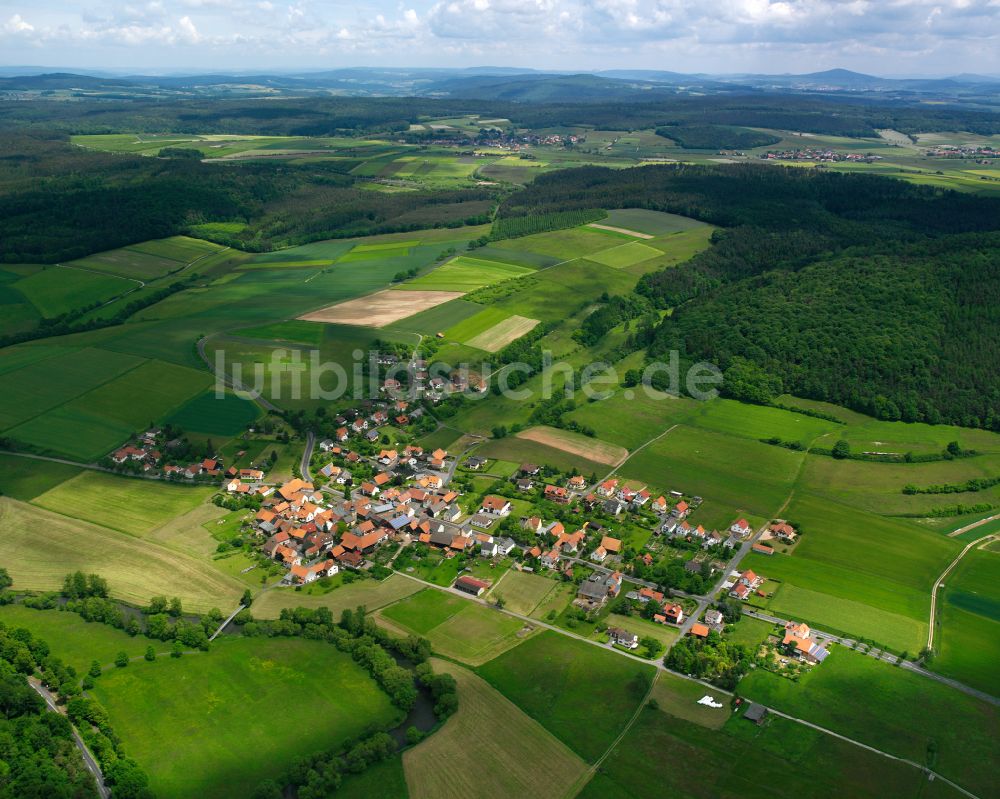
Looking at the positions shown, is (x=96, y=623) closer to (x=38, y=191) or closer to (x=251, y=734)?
(x=251, y=734)

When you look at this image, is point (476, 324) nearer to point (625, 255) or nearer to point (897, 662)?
point (625, 255)

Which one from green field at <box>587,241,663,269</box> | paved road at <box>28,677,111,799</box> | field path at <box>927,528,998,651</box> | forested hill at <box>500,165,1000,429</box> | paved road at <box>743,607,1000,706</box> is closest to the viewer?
paved road at <box>28,677,111,799</box>

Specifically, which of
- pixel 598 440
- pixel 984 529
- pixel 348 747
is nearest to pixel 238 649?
pixel 348 747

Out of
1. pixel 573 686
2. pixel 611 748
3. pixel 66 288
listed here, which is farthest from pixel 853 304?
pixel 66 288

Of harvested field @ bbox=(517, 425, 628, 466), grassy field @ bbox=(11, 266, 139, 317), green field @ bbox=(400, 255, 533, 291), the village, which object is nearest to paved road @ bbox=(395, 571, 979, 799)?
the village

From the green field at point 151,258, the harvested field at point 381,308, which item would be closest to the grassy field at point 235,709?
the harvested field at point 381,308

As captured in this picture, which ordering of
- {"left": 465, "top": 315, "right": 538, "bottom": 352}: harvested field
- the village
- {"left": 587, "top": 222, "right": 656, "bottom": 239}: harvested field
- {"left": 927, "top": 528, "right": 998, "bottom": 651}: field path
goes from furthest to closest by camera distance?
{"left": 587, "top": 222, "right": 656, "bottom": 239}: harvested field, {"left": 465, "top": 315, "right": 538, "bottom": 352}: harvested field, the village, {"left": 927, "top": 528, "right": 998, "bottom": 651}: field path

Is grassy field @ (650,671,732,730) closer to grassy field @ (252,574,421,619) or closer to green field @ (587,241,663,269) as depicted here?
grassy field @ (252,574,421,619)
